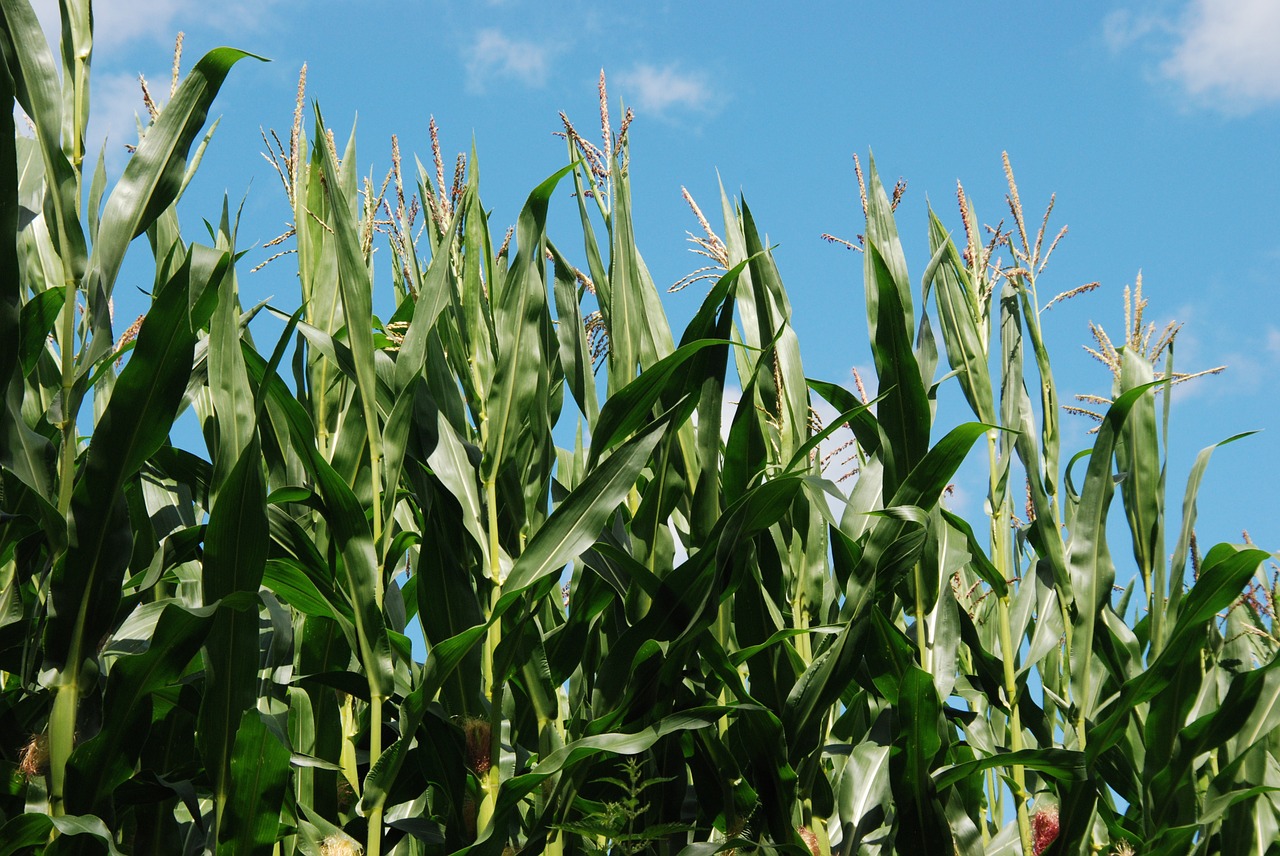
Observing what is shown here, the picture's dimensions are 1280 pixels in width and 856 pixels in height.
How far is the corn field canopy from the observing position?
130cm

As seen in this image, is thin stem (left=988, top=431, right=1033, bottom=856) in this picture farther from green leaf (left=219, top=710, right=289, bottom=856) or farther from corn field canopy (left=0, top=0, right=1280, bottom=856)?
green leaf (left=219, top=710, right=289, bottom=856)

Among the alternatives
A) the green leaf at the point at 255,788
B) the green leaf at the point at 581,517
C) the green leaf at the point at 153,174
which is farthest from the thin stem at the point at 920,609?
the green leaf at the point at 153,174

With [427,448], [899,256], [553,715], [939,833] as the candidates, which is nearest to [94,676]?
[427,448]

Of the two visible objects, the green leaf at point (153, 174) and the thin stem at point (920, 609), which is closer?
the green leaf at point (153, 174)

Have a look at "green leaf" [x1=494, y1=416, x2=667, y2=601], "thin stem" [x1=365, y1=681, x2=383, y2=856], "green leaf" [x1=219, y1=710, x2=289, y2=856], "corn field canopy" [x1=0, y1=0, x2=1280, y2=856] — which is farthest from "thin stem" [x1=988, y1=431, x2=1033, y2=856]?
"green leaf" [x1=219, y1=710, x2=289, y2=856]

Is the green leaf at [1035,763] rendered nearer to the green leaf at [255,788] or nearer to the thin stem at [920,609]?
the thin stem at [920,609]

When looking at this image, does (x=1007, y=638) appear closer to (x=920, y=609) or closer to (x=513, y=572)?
(x=920, y=609)

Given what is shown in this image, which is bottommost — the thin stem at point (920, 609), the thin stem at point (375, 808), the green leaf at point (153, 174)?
the thin stem at point (375, 808)

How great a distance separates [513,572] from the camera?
1378mm

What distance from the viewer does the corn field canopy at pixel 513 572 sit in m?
1.30

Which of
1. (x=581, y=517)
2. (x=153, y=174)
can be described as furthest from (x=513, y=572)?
(x=153, y=174)

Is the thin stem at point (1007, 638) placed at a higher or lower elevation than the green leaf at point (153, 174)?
lower

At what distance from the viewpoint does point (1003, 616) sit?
185cm

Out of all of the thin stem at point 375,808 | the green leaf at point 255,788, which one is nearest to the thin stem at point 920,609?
the thin stem at point 375,808
